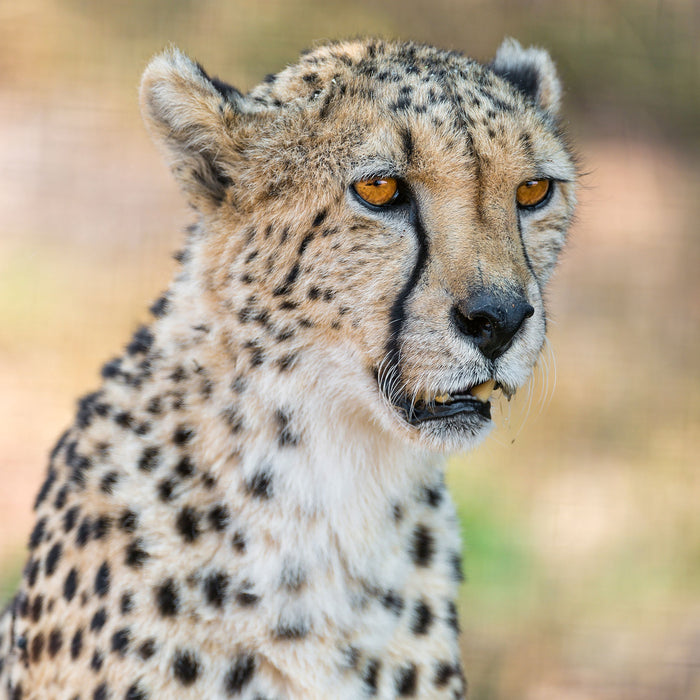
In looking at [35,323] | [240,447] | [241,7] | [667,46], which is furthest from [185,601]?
[667,46]

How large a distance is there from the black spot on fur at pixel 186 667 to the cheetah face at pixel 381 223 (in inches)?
13.7

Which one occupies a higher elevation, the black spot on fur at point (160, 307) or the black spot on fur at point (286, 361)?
the black spot on fur at point (160, 307)

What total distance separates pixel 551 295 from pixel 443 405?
5.68 feet

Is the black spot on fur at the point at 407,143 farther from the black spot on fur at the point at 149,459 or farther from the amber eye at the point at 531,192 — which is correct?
the black spot on fur at the point at 149,459

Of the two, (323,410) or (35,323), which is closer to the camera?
(323,410)

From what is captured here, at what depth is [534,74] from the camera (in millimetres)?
1629

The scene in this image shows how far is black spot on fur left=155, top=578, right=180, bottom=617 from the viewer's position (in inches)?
51.7

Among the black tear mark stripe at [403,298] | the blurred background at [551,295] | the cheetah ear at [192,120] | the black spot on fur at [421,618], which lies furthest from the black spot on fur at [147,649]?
the blurred background at [551,295]

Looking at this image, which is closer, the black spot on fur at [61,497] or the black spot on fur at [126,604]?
the black spot on fur at [126,604]

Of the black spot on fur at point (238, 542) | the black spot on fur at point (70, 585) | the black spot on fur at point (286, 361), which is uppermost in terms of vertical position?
the black spot on fur at point (286, 361)

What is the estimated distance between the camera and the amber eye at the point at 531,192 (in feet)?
4.50

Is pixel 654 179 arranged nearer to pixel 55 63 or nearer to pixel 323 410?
pixel 55 63

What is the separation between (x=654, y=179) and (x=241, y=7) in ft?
5.18

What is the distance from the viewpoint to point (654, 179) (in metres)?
3.86
